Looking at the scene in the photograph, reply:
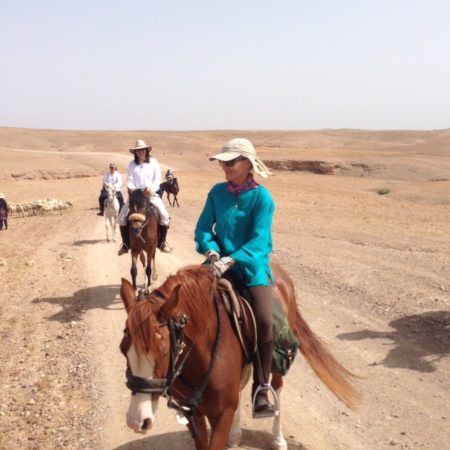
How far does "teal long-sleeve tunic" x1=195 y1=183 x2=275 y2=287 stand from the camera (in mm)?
4184

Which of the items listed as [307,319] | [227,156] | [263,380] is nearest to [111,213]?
[307,319]

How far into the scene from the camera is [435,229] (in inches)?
723

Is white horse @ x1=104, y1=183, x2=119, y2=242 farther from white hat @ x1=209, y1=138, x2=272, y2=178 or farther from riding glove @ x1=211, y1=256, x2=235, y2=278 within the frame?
riding glove @ x1=211, y1=256, x2=235, y2=278

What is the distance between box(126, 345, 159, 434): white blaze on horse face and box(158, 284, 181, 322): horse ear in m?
0.27

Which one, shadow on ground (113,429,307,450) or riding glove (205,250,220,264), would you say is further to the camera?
shadow on ground (113,429,307,450)

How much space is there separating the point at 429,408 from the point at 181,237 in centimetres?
1157

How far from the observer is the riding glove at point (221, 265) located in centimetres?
394

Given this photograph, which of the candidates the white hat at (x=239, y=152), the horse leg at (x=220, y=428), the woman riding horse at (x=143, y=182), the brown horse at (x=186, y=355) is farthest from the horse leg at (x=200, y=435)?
the woman riding horse at (x=143, y=182)

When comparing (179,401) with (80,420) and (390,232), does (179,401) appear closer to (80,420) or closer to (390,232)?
(80,420)

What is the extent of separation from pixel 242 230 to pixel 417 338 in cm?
500

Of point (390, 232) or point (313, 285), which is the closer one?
point (313, 285)

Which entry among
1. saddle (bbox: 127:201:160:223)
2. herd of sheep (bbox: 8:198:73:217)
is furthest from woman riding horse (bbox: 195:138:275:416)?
herd of sheep (bbox: 8:198:73:217)

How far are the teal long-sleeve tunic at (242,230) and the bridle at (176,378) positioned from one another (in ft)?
1.34

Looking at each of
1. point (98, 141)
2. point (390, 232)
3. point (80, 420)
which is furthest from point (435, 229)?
point (98, 141)
